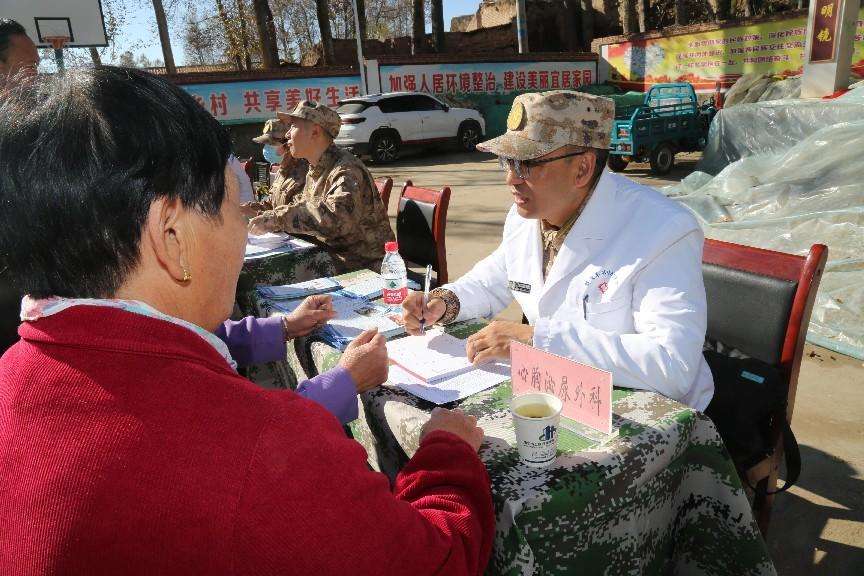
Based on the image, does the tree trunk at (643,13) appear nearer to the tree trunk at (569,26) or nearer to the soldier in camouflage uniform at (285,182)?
the tree trunk at (569,26)

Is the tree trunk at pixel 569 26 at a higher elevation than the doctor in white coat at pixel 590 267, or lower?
higher

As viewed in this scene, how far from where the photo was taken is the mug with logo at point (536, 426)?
1.11 meters

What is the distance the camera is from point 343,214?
3.37 m

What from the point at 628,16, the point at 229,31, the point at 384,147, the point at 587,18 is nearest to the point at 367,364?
the point at 384,147

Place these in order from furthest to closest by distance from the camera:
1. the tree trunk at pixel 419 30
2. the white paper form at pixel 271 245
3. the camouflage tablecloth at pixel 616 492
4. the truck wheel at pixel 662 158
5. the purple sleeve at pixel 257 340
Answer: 1. the tree trunk at pixel 419 30
2. the truck wheel at pixel 662 158
3. the white paper form at pixel 271 245
4. the purple sleeve at pixel 257 340
5. the camouflage tablecloth at pixel 616 492

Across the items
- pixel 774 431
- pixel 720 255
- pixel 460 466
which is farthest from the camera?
pixel 720 255

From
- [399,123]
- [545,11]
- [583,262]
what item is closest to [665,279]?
[583,262]

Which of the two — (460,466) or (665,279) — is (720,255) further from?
(460,466)

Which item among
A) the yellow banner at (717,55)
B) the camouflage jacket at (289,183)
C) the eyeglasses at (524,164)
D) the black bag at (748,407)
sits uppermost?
the yellow banner at (717,55)

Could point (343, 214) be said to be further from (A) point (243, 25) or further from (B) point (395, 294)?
(A) point (243, 25)

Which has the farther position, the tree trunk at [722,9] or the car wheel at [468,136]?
the tree trunk at [722,9]

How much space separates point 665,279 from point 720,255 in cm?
50

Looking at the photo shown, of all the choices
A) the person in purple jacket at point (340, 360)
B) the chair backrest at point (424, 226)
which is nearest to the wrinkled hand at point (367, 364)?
the person in purple jacket at point (340, 360)

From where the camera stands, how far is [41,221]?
0.73 meters
